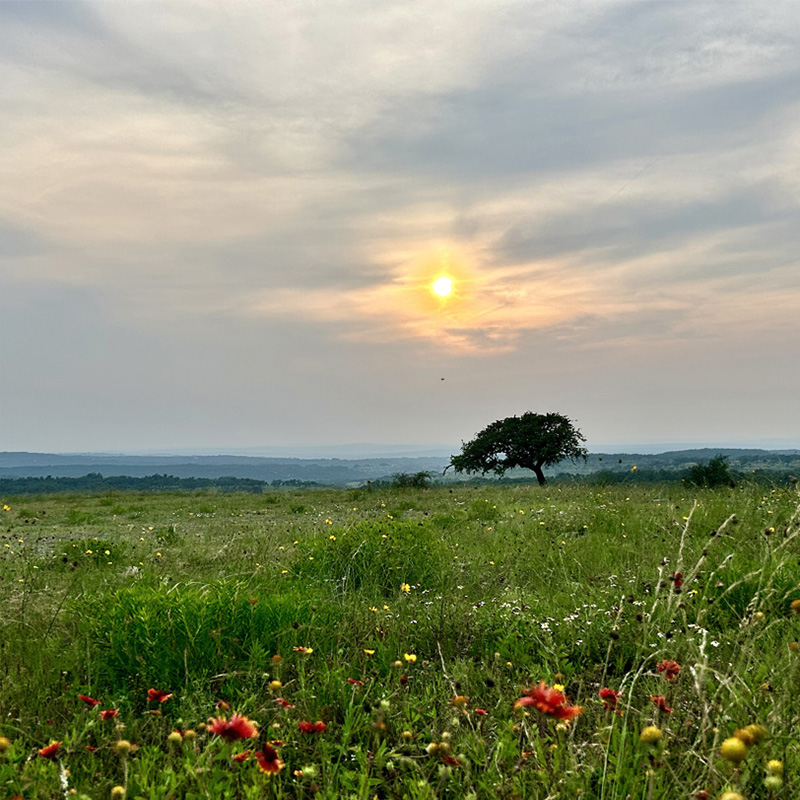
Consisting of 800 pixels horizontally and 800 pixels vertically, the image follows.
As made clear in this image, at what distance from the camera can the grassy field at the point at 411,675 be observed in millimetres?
2410

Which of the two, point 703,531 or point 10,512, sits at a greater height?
point 703,531

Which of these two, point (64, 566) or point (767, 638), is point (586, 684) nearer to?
point (767, 638)

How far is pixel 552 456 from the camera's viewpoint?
3906 cm

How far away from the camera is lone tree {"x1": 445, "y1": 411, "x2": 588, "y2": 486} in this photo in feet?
128

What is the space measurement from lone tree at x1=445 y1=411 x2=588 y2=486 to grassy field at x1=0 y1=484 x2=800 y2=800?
31.5 metres

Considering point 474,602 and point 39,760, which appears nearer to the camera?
point 39,760

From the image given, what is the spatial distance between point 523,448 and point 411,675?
36.5 meters

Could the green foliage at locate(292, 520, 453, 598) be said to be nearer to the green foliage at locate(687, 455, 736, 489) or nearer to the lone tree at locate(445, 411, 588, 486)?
the green foliage at locate(687, 455, 736, 489)

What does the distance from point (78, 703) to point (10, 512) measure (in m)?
21.0

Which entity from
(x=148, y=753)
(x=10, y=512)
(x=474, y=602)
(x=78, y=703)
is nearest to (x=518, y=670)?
(x=474, y=602)

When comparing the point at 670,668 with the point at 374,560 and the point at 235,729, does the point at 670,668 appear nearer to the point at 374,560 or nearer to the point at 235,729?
the point at 235,729

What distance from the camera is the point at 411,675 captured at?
12.6 ft

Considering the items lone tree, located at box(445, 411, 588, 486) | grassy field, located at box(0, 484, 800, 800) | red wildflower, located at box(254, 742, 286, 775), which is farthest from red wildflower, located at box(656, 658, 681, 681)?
lone tree, located at box(445, 411, 588, 486)

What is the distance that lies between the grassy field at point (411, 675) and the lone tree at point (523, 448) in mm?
A: 31525
